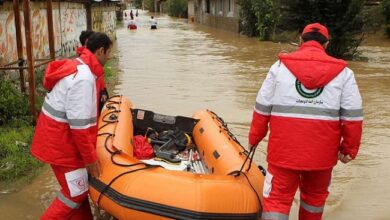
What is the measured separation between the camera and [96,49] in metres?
3.60

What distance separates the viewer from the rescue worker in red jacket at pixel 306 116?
324cm

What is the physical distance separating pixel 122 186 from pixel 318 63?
1635mm

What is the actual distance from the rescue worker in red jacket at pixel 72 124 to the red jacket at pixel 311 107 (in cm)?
119

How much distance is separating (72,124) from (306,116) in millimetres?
1542

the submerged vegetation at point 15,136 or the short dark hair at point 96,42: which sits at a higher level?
the short dark hair at point 96,42

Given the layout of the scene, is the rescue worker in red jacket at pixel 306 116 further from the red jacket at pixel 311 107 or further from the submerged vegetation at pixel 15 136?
the submerged vegetation at pixel 15 136

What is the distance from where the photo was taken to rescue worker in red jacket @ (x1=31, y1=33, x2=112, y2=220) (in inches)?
130

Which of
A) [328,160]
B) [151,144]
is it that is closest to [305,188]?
[328,160]

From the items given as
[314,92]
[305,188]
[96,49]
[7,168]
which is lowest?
[7,168]

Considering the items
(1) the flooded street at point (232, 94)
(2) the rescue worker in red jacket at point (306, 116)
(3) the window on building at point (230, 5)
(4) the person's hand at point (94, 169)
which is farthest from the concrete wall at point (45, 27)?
(3) the window on building at point (230, 5)

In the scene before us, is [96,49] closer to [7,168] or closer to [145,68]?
[7,168]

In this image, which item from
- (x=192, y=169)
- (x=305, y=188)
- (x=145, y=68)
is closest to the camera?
(x=305, y=188)

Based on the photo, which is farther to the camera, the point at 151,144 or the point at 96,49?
the point at 151,144

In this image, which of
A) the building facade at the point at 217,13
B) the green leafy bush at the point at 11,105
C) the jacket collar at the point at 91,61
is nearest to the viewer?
the jacket collar at the point at 91,61
